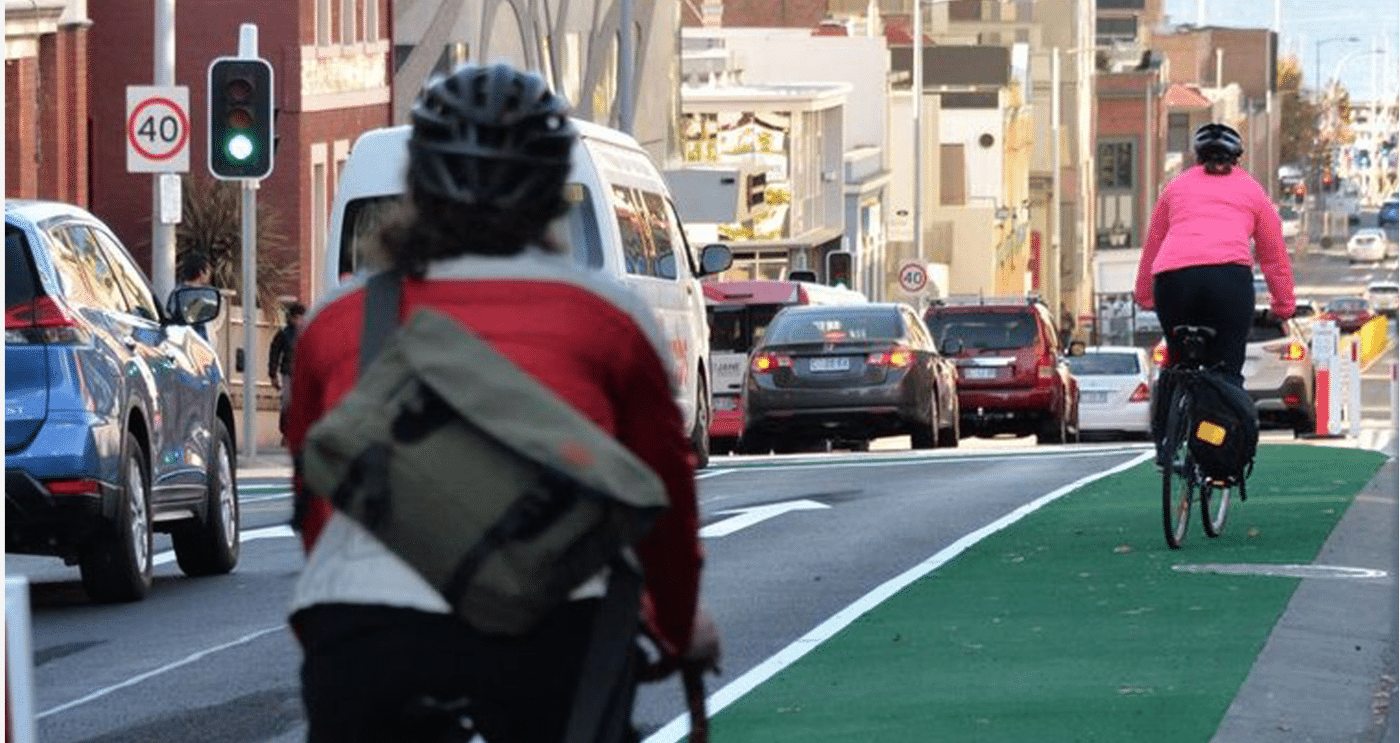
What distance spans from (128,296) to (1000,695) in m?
5.86

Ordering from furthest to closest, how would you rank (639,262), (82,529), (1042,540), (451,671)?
(639,262) → (1042,540) → (82,529) → (451,671)

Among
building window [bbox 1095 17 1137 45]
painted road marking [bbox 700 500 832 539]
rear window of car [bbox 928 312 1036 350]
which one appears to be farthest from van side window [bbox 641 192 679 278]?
building window [bbox 1095 17 1137 45]

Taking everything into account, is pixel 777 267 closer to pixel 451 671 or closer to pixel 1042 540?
pixel 1042 540

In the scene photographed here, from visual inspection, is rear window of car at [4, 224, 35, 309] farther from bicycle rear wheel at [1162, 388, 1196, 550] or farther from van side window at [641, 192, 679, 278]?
van side window at [641, 192, 679, 278]

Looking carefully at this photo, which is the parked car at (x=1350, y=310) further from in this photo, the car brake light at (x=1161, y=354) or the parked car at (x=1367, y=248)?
the car brake light at (x=1161, y=354)

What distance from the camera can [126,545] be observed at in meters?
14.6

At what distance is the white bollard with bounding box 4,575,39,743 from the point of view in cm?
555

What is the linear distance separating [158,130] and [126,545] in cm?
1524

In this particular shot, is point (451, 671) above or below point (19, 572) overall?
above

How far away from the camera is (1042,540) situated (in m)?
16.5

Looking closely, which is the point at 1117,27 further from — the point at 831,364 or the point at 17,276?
the point at 17,276

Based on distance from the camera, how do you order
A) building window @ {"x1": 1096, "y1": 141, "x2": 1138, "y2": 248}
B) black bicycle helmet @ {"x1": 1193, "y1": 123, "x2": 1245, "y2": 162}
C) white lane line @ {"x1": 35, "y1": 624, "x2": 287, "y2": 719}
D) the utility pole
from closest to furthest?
1. white lane line @ {"x1": 35, "y1": 624, "x2": 287, "y2": 719}
2. black bicycle helmet @ {"x1": 1193, "y1": 123, "x2": 1245, "y2": 162}
3. the utility pole
4. building window @ {"x1": 1096, "y1": 141, "x2": 1138, "y2": 248}

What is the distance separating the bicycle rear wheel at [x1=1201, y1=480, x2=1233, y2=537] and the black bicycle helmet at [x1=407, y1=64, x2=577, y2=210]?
1084cm

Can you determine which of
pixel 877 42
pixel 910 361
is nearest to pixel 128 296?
pixel 910 361
